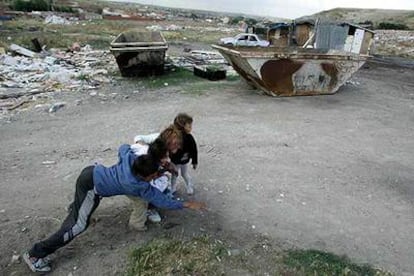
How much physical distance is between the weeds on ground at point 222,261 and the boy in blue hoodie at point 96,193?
49cm

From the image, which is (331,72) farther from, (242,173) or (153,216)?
(153,216)

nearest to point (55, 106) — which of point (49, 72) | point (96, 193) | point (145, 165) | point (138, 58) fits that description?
point (138, 58)

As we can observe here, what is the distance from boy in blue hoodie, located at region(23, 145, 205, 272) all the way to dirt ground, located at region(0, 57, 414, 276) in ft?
0.71

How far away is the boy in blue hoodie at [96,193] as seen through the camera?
126 inches

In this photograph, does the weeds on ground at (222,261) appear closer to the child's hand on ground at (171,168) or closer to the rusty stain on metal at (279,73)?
the child's hand on ground at (171,168)

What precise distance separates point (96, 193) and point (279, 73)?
683cm

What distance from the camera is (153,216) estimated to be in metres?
3.99

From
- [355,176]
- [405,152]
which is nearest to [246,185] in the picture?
[355,176]

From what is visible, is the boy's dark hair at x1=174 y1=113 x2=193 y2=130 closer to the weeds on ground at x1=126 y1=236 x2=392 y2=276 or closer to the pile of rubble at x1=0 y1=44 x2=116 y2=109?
the weeds on ground at x1=126 y1=236 x2=392 y2=276

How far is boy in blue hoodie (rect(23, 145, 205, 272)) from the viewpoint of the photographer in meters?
3.19

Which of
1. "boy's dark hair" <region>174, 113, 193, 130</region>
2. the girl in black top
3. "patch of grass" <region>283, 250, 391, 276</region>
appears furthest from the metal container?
"patch of grass" <region>283, 250, 391, 276</region>

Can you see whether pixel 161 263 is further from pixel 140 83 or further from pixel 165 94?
pixel 140 83

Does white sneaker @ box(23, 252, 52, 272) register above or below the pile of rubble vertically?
above

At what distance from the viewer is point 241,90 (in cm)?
1002
